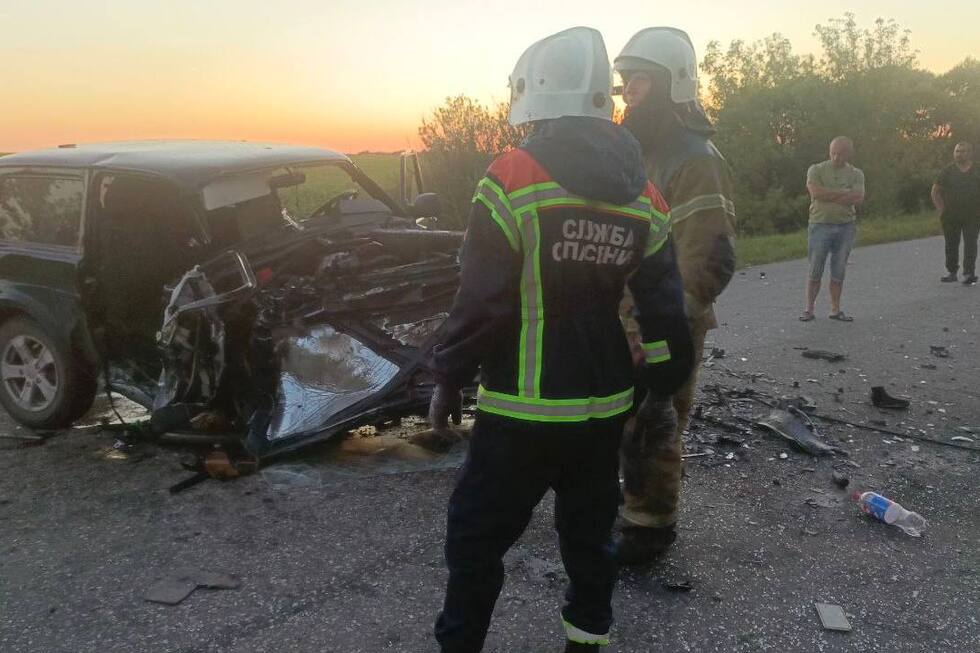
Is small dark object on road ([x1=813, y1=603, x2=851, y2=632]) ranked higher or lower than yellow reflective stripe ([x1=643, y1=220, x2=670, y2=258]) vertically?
lower

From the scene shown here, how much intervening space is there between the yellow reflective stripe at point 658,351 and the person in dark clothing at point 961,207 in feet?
30.6

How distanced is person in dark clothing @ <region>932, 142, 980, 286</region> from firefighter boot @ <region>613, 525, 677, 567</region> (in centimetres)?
862

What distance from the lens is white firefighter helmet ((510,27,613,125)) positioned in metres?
2.23

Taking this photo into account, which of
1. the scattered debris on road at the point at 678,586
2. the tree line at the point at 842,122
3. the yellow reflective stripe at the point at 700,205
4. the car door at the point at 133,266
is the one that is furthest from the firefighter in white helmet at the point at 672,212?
the tree line at the point at 842,122

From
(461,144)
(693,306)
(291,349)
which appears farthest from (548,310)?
(461,144)

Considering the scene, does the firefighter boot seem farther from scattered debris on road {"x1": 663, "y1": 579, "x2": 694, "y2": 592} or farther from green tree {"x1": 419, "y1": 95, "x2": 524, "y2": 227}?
green tree {"x1": 419, "y1": 95, "x2": 524, "y2": 227}

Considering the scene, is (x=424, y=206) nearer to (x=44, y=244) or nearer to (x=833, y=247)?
(x=44, y=244)

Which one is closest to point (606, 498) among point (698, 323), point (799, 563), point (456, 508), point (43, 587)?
point (456, 508)

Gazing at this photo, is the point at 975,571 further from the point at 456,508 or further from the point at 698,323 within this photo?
the point at 456,508

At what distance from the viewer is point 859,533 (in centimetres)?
356

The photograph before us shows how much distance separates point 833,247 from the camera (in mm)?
8102

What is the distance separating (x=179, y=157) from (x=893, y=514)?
4.28m

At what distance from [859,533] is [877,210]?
26789 millimetres

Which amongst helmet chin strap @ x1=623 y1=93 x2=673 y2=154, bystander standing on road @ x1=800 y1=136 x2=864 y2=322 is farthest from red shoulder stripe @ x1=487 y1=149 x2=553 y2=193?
bystander standing on road @ x1=800 y1=136 x2=864 y2=322
